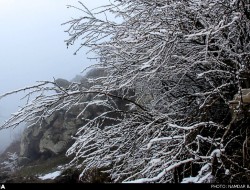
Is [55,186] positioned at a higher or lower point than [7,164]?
higher

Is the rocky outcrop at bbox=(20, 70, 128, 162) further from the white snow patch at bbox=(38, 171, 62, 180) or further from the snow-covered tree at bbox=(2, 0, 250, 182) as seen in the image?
the snow-covered tree at bbox=(2, 0, 250, 182)

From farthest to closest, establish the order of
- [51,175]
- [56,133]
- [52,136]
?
[52,136], [56,133], [51,175]

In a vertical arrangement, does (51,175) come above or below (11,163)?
above

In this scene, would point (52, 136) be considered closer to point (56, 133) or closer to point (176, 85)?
point (56, 133)

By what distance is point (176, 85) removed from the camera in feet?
15.1

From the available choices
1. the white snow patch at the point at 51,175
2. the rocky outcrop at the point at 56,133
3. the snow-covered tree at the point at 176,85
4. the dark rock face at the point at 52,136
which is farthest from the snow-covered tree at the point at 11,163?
the snow-covered tree at the point at 176,85

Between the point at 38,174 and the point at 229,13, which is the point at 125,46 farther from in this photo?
the point at 38,174

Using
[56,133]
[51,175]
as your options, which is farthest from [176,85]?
[56,133]

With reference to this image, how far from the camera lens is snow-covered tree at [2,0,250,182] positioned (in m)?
3.54

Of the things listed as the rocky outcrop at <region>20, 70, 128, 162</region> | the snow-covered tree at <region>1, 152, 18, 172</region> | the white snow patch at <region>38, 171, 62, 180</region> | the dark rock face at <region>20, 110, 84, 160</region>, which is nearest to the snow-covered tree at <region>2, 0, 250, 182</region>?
the white snow patch at <region>38, 171, 62, 180</region>

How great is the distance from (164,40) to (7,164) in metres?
27.7

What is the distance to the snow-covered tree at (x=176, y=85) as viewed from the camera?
3543 millimetres

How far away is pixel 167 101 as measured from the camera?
5.88m

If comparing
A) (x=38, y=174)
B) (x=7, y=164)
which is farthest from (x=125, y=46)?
(x=7, y=164)
